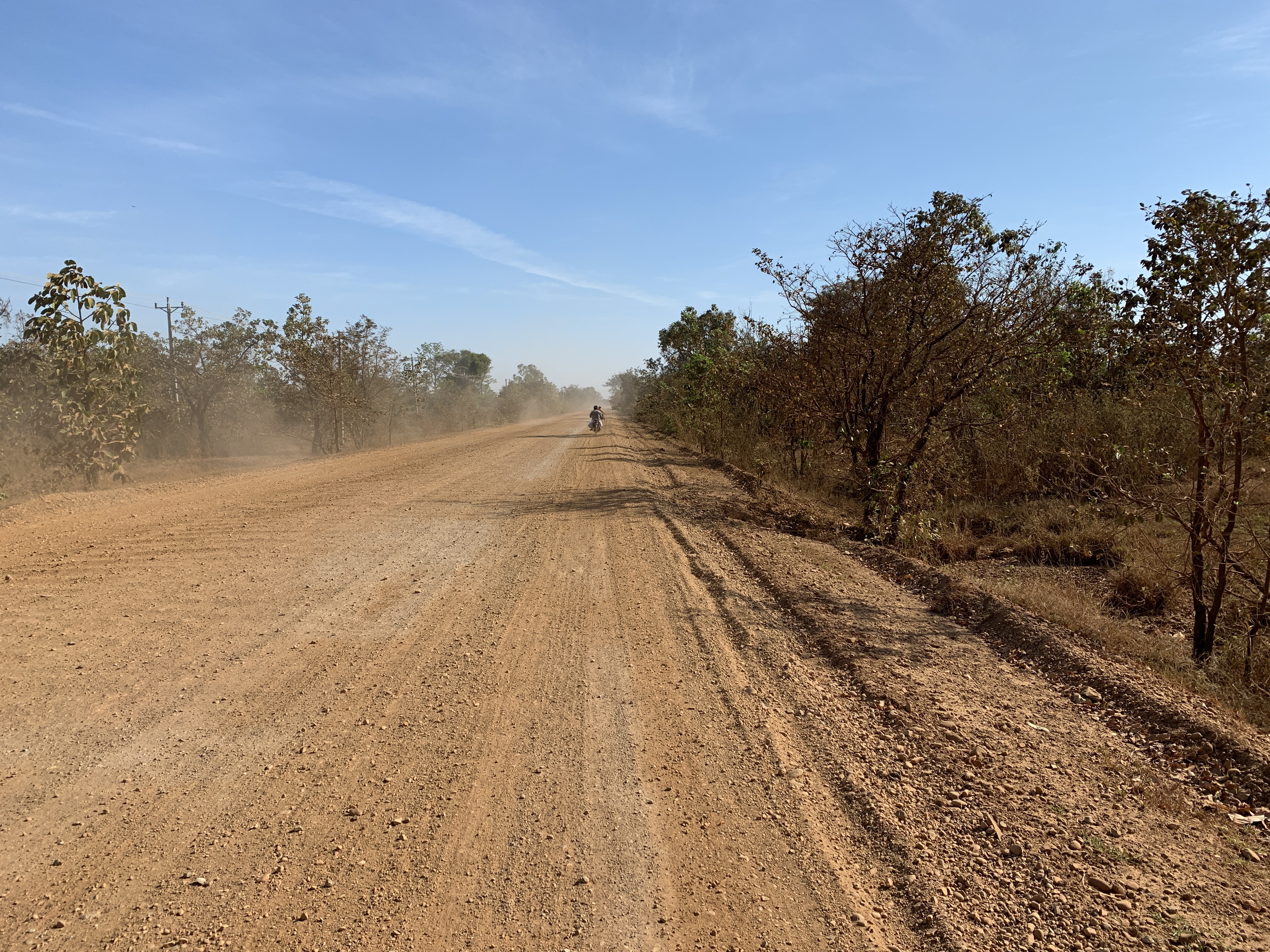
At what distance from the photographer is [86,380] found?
495 inches

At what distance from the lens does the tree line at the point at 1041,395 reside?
487 centimetres

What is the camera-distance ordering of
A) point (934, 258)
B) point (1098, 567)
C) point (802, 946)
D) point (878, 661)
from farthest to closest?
1. point (934, 258)
2. point (1098, 567)
3. point (878, 661)
4. point (802, 946)

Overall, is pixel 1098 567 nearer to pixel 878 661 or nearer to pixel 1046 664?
pixel 1046 664

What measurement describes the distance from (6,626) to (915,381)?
9886 millimetres

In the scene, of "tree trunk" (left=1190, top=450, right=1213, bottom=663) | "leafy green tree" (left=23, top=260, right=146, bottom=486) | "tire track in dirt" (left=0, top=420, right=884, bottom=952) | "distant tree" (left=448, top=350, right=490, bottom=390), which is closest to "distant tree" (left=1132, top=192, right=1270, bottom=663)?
"tree trunk" (left=1190, top=450, right=1213, bottom=663)

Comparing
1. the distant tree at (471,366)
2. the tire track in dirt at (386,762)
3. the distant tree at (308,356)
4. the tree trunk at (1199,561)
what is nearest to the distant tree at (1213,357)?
the tree trunk at (1199,561)

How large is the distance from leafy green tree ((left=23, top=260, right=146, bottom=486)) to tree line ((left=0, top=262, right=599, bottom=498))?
0.02 m

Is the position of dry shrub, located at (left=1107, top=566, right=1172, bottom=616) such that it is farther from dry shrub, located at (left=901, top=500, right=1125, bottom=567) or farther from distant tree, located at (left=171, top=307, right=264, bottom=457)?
distant tree, located at (left=171, top=307, right=264, bottom=457)

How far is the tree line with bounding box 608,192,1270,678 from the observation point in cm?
487

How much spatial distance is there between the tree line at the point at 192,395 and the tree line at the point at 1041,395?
12.3 meters

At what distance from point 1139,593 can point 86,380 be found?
54.8ft

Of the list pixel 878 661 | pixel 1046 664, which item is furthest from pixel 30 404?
pixel 1046 664

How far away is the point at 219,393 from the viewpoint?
26.0 meters

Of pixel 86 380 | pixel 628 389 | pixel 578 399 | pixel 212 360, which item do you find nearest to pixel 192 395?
pixel 212 360
